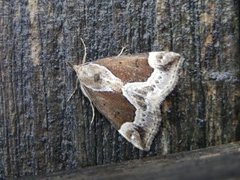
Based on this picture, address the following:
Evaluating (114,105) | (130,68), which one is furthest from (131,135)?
(130,68)

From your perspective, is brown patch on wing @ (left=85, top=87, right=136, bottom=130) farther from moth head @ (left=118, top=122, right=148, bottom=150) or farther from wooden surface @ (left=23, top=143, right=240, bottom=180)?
wooden surface @ (left=23, top=143, right=240, bottom=180)

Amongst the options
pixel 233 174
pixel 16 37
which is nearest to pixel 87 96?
pixel 16 37

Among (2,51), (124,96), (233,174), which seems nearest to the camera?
(233,174)

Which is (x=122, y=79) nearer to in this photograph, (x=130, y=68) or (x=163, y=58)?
(x=130, y=68)

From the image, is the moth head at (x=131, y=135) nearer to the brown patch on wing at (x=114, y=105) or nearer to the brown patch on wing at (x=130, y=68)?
the brown patch on wing at (x=114, y=105)

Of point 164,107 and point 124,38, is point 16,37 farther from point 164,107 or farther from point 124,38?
point 164,107

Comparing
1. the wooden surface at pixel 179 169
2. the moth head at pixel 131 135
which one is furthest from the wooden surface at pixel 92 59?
the wooden surface at pixel 179 169
